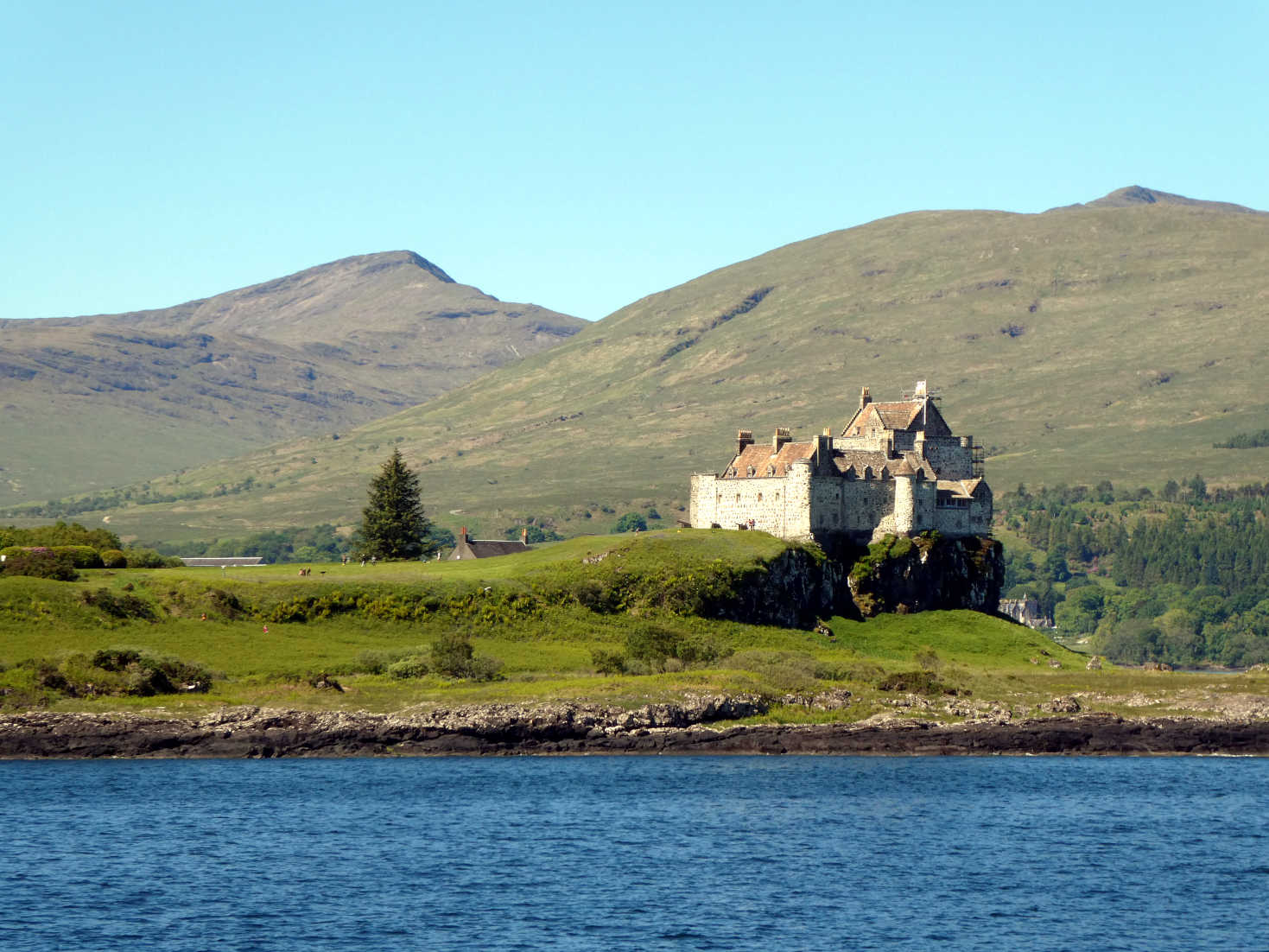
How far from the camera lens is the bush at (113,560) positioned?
413 ft

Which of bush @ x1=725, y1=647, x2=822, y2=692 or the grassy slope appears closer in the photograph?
the grassy slope

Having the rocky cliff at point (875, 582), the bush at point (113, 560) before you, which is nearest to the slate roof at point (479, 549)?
the rocky cliff at point (875, 582)

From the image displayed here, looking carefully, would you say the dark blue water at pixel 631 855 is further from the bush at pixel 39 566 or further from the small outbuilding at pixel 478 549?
the small outbuilding at pixel 478 549

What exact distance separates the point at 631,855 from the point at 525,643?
4663cm

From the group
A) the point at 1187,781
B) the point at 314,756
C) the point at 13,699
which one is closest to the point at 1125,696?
the point at 1187,781

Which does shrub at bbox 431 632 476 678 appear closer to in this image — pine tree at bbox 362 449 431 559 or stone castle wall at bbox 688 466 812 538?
stone castle wall at bbox 688 466 812 538

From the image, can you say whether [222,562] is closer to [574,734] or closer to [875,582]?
[875,582]

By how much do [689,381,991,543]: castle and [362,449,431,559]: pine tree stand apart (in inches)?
971

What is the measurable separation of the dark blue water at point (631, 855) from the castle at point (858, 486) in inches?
1446

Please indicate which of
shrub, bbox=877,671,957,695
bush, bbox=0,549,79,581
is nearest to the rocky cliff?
shrub, bbox=877,671,957,695

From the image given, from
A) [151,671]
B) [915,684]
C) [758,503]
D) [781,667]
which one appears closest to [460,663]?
[151,671]

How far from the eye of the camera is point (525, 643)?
115 meters

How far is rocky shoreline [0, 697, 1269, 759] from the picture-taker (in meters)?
94.1

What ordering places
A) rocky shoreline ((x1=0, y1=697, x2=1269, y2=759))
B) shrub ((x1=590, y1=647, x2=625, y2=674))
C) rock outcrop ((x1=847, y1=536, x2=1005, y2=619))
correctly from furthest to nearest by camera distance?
rock outcrop ((x1=847, y1=536, x2=1005, y2=619)) → shrub ((x1=590, y1=647, x2=625, y2=674)) → rocky shoreline ((x1=0, y1=697, x2=1269, y2=759))
